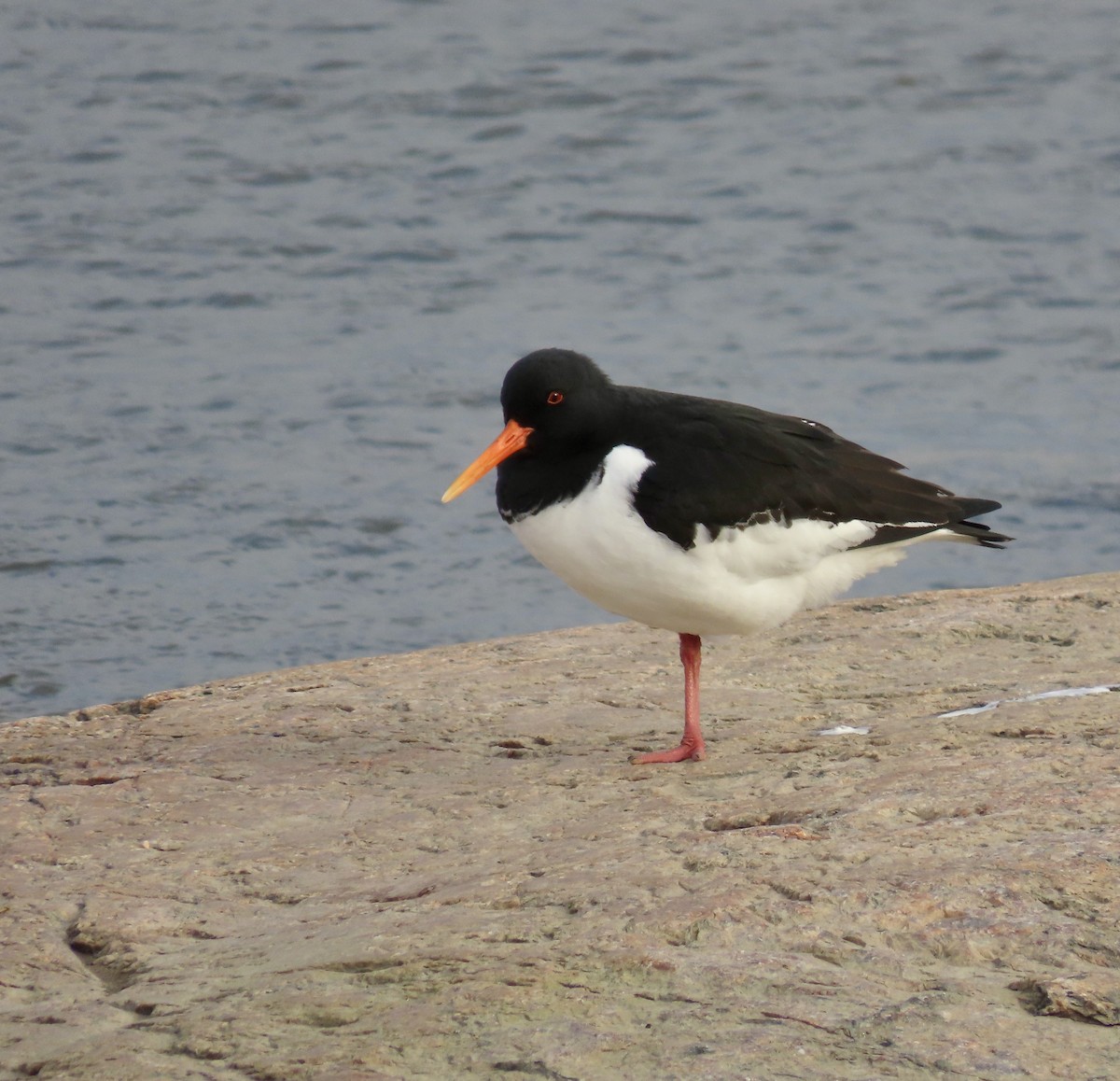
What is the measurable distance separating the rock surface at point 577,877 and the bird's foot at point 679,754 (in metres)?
0.10

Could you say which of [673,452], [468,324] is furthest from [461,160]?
[673,452]

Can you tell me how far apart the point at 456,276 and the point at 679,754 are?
823 cm

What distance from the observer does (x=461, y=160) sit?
15.0 m

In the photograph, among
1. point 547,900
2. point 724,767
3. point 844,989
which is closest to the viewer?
point 844,989

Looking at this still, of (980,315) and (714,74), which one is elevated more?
(714,74)

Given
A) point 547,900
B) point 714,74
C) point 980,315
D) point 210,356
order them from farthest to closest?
1. point 714,74
2. point 980,315
3. point 210,356
4. point 547,900

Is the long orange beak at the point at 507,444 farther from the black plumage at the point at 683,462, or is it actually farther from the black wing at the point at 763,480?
the black wing at the point at 763,480

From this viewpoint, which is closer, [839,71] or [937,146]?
→ [937,146]

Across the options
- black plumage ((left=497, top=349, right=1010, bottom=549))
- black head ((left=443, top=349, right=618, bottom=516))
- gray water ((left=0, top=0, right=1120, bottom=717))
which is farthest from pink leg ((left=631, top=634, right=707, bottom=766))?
gray water ((left=0, top=0, right=1120, bottom=717))

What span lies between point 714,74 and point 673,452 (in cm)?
1216

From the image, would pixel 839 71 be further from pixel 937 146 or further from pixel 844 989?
pixel 844 989

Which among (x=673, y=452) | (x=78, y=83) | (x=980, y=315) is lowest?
(x=980, y=315)

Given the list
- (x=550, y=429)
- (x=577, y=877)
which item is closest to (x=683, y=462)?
(x=550, y=429)

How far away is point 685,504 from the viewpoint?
549cm
